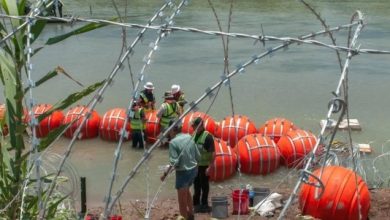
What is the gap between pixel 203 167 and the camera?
885cm

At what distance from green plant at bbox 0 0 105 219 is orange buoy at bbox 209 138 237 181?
5.81 metres

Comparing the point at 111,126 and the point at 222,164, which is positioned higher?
the point at 111,126

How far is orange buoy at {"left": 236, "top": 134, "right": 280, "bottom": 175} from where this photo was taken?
35.6ft

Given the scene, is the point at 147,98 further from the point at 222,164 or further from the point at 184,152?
the point at 184,152

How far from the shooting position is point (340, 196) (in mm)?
7887

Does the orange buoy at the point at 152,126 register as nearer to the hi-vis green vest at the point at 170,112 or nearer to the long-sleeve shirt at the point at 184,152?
the hi-vis green vest at the point at 170,112

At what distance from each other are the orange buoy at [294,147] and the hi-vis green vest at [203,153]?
2645 mm

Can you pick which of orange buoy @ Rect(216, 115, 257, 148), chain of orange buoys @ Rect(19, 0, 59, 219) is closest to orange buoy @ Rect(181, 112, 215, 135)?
orange buoy @ Rect(216, 115, 257, 148)

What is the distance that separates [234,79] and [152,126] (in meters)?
6.45

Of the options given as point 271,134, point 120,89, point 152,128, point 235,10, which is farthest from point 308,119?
point 235,10

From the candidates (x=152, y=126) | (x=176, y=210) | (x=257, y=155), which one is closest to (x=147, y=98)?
(x=152, y=126)

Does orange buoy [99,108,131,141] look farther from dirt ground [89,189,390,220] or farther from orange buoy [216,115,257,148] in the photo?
dirt ground [89,189,390,220]

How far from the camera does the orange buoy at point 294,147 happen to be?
11047 millimetres

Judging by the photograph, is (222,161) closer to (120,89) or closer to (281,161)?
(281,161)
